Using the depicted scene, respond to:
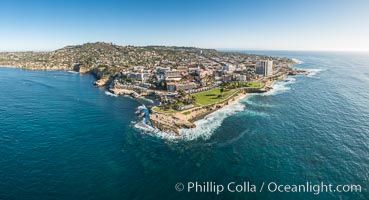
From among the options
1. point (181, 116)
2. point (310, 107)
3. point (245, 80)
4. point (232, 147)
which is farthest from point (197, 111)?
point (245, 80)

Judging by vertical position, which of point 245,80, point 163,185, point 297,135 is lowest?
point 163,185

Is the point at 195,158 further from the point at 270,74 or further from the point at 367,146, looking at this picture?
the point at 270,74

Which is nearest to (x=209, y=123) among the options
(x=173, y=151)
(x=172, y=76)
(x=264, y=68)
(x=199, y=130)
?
(x=199, y=130)

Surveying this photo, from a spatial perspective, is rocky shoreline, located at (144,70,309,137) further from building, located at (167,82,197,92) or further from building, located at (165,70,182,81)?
building, located at (165,70,182,81)

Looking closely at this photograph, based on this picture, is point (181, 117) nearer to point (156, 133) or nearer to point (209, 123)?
point (209, 123)

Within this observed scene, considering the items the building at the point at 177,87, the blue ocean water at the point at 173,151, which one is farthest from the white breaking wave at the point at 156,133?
the building at the point at 177,87
